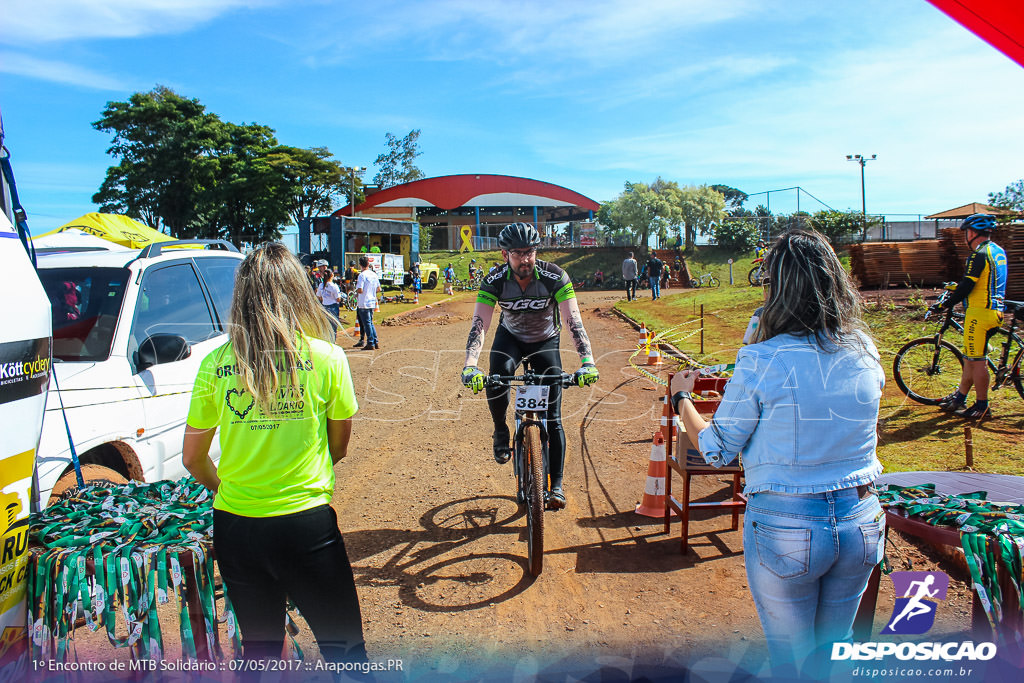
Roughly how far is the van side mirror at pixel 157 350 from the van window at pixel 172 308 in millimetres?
50

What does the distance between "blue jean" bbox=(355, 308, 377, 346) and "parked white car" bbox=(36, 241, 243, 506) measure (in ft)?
31.5

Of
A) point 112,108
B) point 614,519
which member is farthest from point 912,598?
point 112,108

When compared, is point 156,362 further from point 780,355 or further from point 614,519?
point 780,355

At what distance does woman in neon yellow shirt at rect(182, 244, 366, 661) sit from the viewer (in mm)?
2262

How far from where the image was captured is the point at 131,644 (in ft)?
8.50

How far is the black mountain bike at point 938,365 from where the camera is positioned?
715cm

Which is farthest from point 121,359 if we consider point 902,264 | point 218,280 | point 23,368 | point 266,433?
point 902,264

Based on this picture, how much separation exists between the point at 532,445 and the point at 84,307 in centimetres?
333

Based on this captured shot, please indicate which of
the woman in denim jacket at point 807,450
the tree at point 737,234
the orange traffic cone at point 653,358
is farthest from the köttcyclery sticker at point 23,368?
the tree at point 737,234

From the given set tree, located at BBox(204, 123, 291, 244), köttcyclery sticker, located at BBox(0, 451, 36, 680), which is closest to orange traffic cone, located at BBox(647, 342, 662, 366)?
köttcyclery sticker, located at BBox(0, 451, 36, 680)

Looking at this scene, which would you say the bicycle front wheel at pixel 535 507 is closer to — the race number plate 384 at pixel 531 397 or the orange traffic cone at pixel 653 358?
the race number plate 384 at pixel 531 397

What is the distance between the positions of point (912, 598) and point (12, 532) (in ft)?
13.0

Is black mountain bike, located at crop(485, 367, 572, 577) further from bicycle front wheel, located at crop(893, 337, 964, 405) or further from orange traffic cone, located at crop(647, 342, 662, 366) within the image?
orange traffic cone, located at crop(647, 342, 662, 366)

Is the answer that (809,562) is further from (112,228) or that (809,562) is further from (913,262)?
(913,262)
